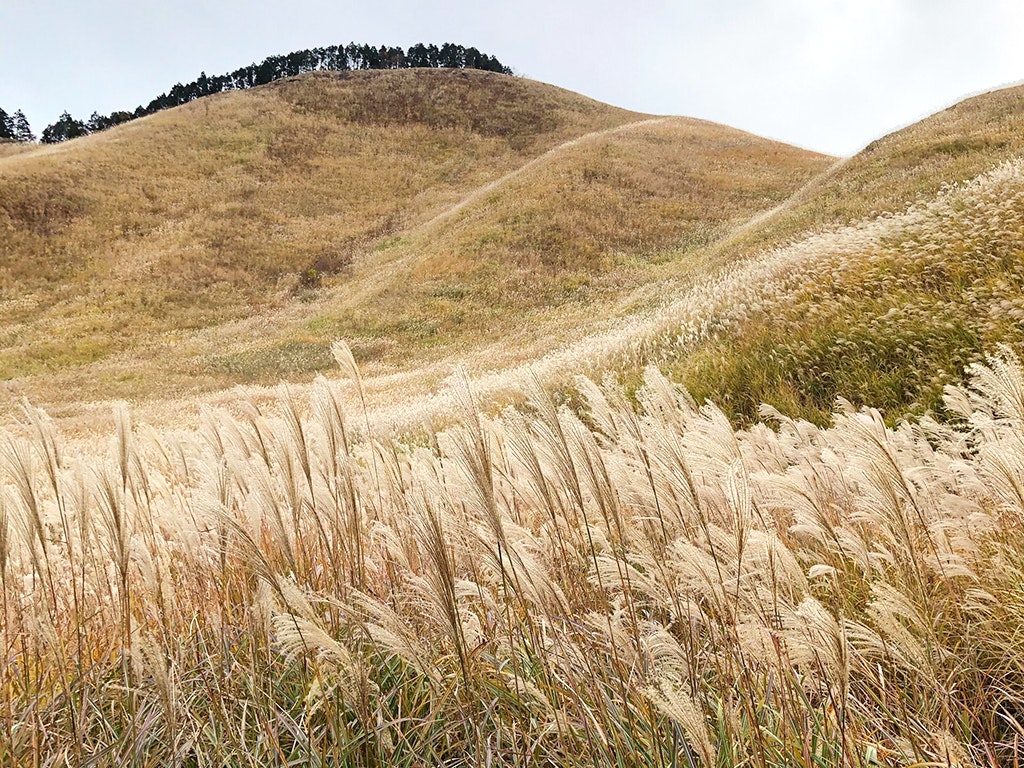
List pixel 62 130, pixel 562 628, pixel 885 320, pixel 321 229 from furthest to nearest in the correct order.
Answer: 1. pixel 62 130
2. pixel 321 229
3. pixel 885 320
4. pixel 562 628

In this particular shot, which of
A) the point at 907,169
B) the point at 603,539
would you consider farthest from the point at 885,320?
the point at 907,169

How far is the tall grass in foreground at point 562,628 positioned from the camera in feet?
5.33

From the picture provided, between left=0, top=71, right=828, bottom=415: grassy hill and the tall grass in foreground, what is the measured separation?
920 inches

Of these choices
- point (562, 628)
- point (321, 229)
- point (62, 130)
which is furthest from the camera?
point (62, 130)

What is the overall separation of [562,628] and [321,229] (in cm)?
5120

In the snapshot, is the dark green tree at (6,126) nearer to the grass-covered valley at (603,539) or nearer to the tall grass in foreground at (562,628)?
the grass-covered valley at (603,539)

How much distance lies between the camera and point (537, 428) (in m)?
1.81

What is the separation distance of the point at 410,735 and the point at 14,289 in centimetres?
4855

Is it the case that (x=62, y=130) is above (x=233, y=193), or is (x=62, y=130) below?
above

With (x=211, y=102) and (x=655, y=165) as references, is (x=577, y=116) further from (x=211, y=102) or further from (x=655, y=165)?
(x=211, y=102)

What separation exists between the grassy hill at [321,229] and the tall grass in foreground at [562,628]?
23.4 m

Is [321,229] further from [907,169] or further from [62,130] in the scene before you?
[62,130]

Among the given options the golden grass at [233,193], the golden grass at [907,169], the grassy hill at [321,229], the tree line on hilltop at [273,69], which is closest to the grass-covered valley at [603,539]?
the golden grass at [907,169]

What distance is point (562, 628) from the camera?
6.58 ft
